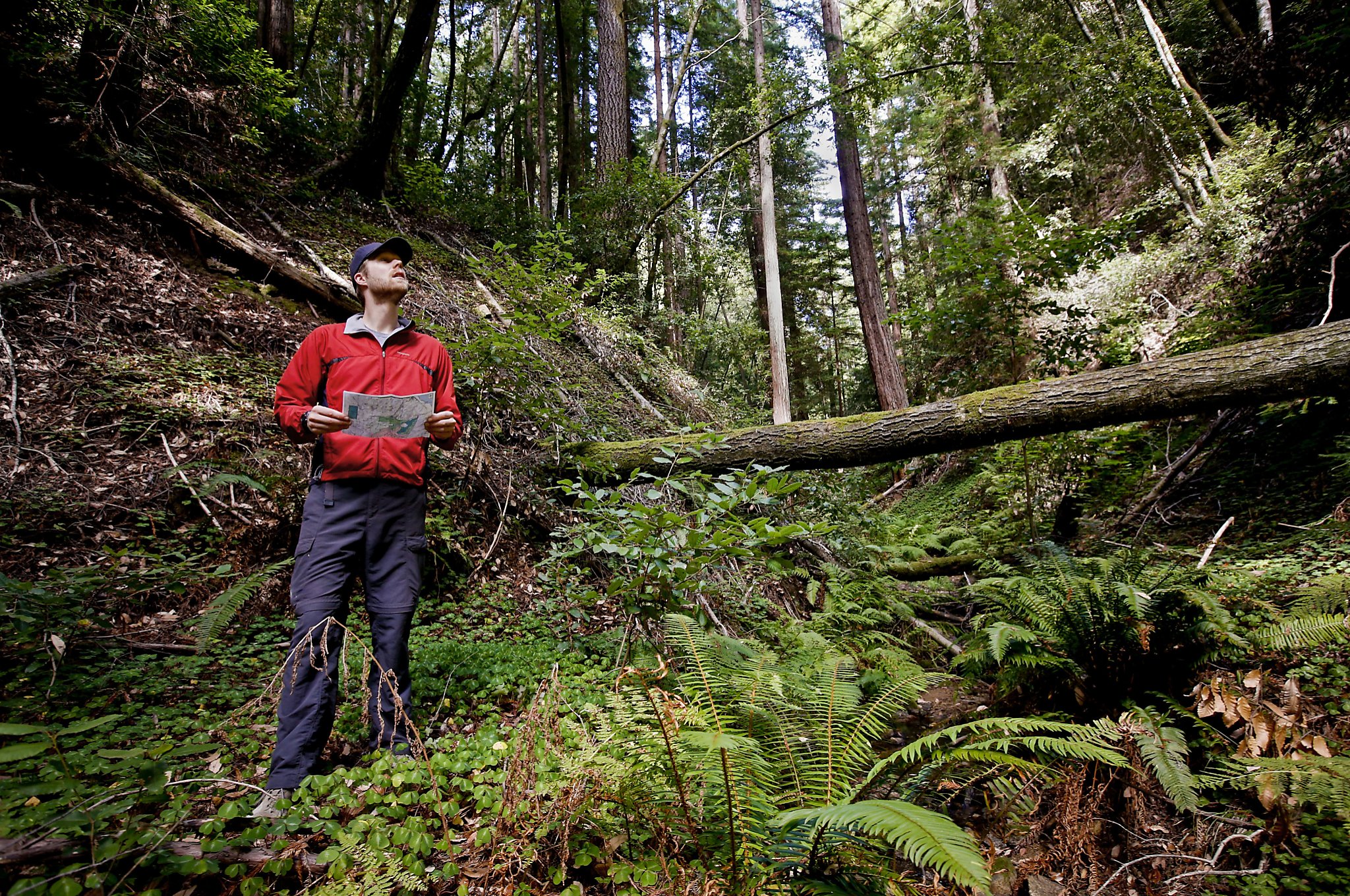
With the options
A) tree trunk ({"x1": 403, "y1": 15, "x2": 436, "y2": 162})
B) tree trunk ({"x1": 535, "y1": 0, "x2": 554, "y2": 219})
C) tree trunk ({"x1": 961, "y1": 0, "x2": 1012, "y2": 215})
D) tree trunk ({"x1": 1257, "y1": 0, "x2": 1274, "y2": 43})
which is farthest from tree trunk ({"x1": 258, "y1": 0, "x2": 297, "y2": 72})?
tree trunk ({"x1": 1257, "y1": 0, "x2": 1274, "y2": 43})

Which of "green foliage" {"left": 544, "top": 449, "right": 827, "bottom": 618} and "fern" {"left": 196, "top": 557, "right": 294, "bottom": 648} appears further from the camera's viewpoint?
"green foliage" {"left": 544, "top": 449, "right": 827, "bottom": 618}

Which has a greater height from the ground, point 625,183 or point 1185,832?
point 625,183

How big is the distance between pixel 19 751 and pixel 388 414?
154cm

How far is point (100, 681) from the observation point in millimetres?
2543

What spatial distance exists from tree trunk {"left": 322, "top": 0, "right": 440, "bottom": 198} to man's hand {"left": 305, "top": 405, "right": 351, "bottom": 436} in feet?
18.9

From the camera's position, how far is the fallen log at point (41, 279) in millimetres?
4352

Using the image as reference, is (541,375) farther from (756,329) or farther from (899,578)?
(756,329)

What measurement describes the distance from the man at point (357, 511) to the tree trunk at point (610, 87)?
8.38 m

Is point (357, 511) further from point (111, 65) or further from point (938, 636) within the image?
point (111, 65)

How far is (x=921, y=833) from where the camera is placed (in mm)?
1214

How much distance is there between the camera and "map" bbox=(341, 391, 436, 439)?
2449mm

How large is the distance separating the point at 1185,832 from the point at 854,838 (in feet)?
5.31

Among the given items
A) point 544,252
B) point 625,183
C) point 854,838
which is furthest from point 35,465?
point 625,183

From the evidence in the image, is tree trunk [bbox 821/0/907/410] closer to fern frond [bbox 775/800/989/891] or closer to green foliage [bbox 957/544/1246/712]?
green foliage [bbox 957/544/1246/712]
